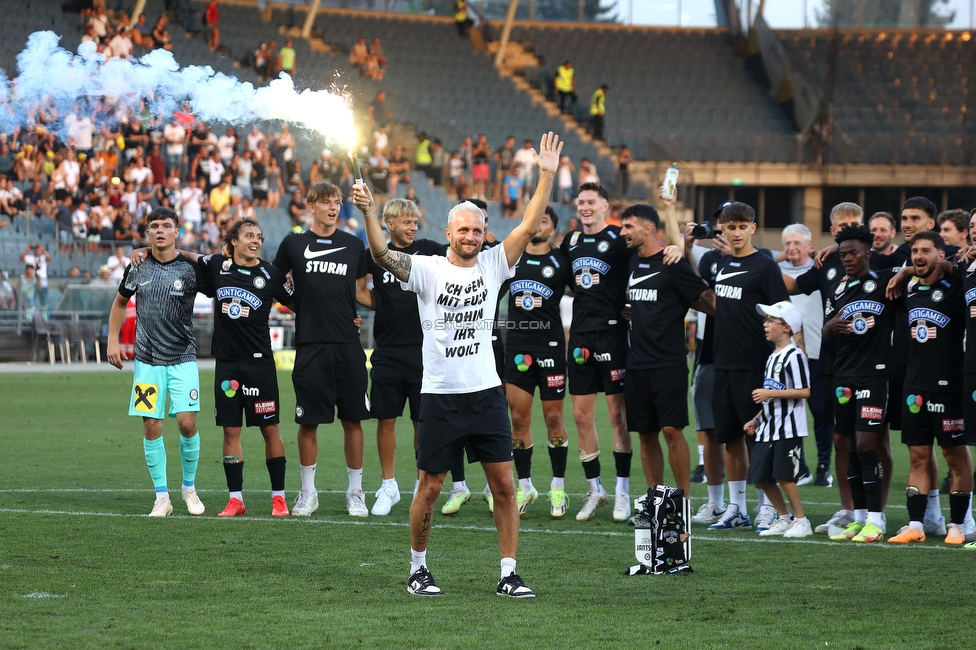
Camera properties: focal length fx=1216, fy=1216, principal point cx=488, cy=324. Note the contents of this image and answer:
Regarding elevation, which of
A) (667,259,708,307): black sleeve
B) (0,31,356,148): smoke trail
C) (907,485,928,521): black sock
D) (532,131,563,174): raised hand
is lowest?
(907,485,928,521): black sock

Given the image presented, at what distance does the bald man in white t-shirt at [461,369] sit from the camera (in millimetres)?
6785

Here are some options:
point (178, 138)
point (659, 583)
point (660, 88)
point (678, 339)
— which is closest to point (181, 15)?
point (178, 138)

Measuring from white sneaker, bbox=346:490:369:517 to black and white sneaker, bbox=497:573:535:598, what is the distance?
2959 mm

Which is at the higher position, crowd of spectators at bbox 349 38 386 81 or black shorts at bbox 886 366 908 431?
crowd of spectators at bbox 349 38 386 81

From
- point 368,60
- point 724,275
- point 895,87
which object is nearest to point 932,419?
point 724,275

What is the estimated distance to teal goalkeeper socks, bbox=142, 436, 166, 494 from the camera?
916cm

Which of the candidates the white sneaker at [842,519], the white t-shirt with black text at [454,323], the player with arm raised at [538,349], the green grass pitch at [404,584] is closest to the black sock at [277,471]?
the green grass pitch at [404,584]

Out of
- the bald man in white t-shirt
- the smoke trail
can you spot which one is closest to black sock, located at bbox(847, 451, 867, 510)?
the bald man in white t-shirt

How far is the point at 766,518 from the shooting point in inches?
356

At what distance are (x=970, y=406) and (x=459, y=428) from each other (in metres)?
3.65

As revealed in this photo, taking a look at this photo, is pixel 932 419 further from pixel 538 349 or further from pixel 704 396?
pixel 538 349

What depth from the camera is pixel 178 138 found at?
2347 cm

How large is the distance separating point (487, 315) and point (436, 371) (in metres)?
0.43

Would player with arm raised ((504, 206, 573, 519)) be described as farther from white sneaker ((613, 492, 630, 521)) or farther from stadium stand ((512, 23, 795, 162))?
stadium stand ((512, 23, 795, 162))
